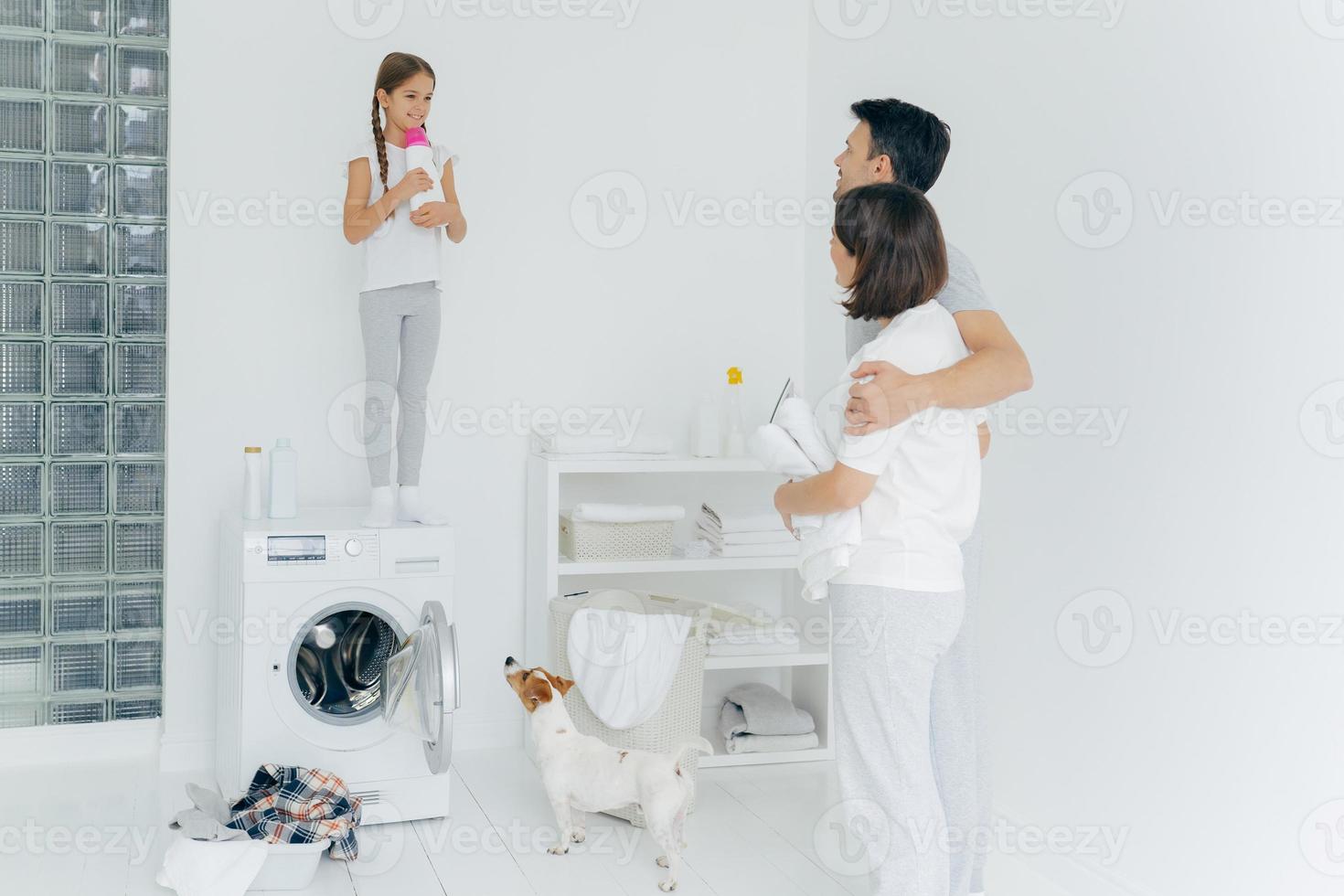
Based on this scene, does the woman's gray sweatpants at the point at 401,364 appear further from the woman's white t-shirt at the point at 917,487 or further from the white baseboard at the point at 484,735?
the woman's white t-shirt at the point at 917,487

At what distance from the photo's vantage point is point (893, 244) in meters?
1.61

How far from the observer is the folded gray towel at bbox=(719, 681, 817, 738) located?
312 cm

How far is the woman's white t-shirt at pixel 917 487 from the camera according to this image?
1.61 metres

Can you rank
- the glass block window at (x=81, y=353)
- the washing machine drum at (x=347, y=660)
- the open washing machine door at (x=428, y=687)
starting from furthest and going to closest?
the glass block window at (x=81, y=353), the washing machine drum at (x=347, y=660), the open washing machine door at (x=428, y=687)

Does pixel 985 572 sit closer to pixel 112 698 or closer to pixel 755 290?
pixel 755 290

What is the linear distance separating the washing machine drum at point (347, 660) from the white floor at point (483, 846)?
0.29m

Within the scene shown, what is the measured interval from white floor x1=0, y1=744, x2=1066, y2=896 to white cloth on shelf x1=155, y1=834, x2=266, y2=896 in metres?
0.13

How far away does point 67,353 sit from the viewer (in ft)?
9.62

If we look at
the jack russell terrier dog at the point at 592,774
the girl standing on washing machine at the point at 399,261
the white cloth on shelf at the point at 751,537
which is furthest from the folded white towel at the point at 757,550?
the girl standing on washing machine at the point at 399,261

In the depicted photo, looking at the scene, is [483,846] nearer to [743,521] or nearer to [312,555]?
[312,555]

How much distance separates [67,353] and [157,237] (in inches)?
14.6

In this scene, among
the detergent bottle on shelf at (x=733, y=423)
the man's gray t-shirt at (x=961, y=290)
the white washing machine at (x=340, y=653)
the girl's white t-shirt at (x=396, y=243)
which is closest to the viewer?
the man's gray t-shirt at (x=961, y=290)

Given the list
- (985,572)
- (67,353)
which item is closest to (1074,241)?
(985,572)

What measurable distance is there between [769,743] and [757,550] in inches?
20.3
